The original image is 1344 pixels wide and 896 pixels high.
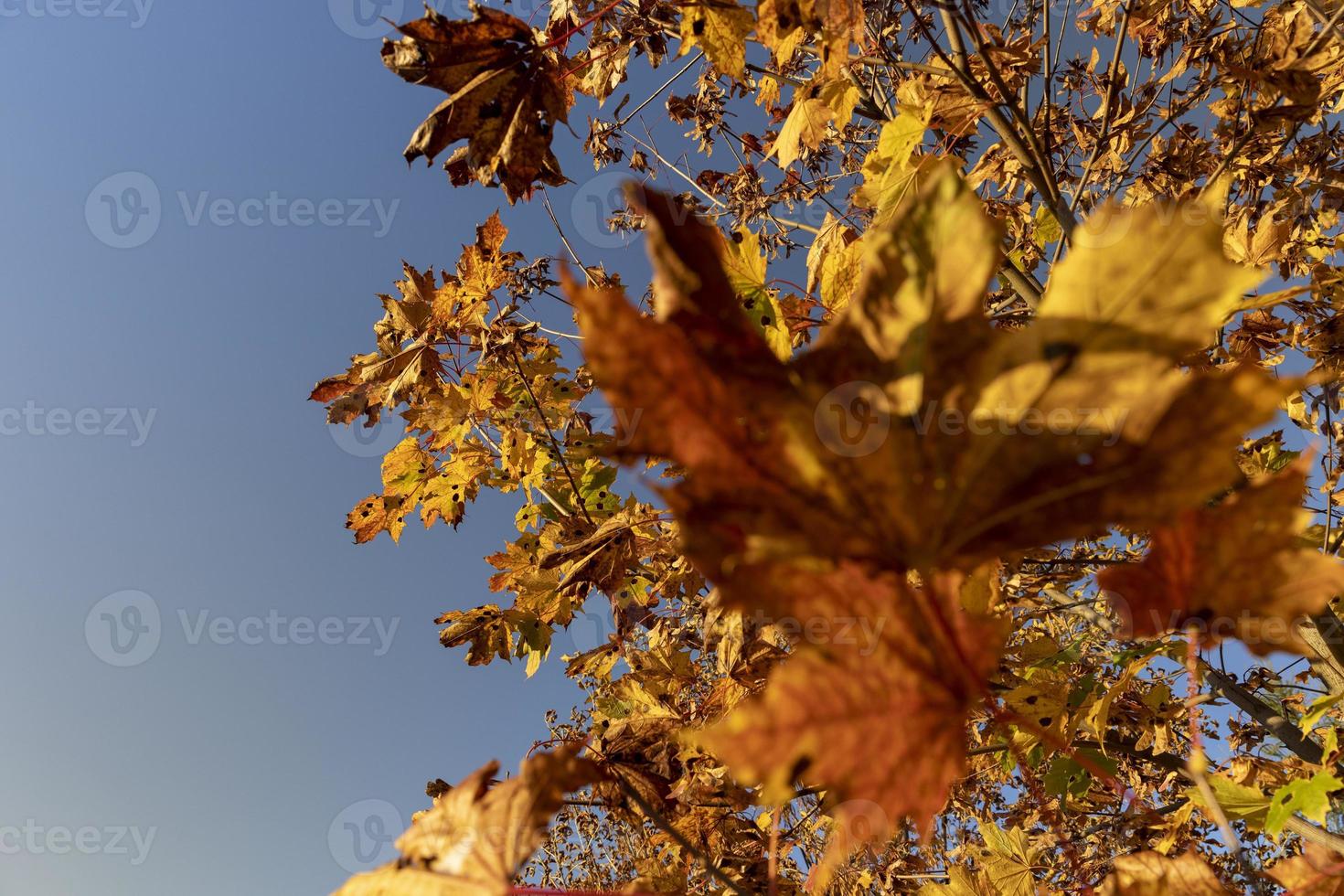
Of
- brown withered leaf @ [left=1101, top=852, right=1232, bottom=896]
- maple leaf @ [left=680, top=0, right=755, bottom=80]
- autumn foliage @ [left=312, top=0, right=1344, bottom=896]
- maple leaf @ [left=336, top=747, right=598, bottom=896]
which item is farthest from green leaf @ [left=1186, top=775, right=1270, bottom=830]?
maple leaf @ [left=680, top=0, right=755, bottom=80]

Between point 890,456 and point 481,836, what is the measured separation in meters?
0.57

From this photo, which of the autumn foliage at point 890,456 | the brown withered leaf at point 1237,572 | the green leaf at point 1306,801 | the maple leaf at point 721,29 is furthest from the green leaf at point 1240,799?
the maple leaf at point 721,29

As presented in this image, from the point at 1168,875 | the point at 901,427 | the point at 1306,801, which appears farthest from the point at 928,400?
→ the point at 1306,801

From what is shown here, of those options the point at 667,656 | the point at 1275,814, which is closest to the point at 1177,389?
the point at 1275,814

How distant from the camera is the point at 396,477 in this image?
2.96m

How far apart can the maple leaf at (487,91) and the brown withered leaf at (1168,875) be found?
4.69 ft

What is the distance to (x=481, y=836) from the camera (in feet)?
2.23

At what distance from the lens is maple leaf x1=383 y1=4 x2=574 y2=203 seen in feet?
3.89

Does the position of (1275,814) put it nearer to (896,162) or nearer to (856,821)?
(856,821)

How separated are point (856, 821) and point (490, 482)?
2703 mm

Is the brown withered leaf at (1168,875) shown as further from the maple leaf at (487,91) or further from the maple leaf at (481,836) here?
the maple leaf at (487,91)

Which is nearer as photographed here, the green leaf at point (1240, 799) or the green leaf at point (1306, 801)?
the green leaf at point (1306, 801)

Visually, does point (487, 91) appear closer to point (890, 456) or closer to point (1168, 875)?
point (890, 456)

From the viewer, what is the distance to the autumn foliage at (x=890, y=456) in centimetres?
46
